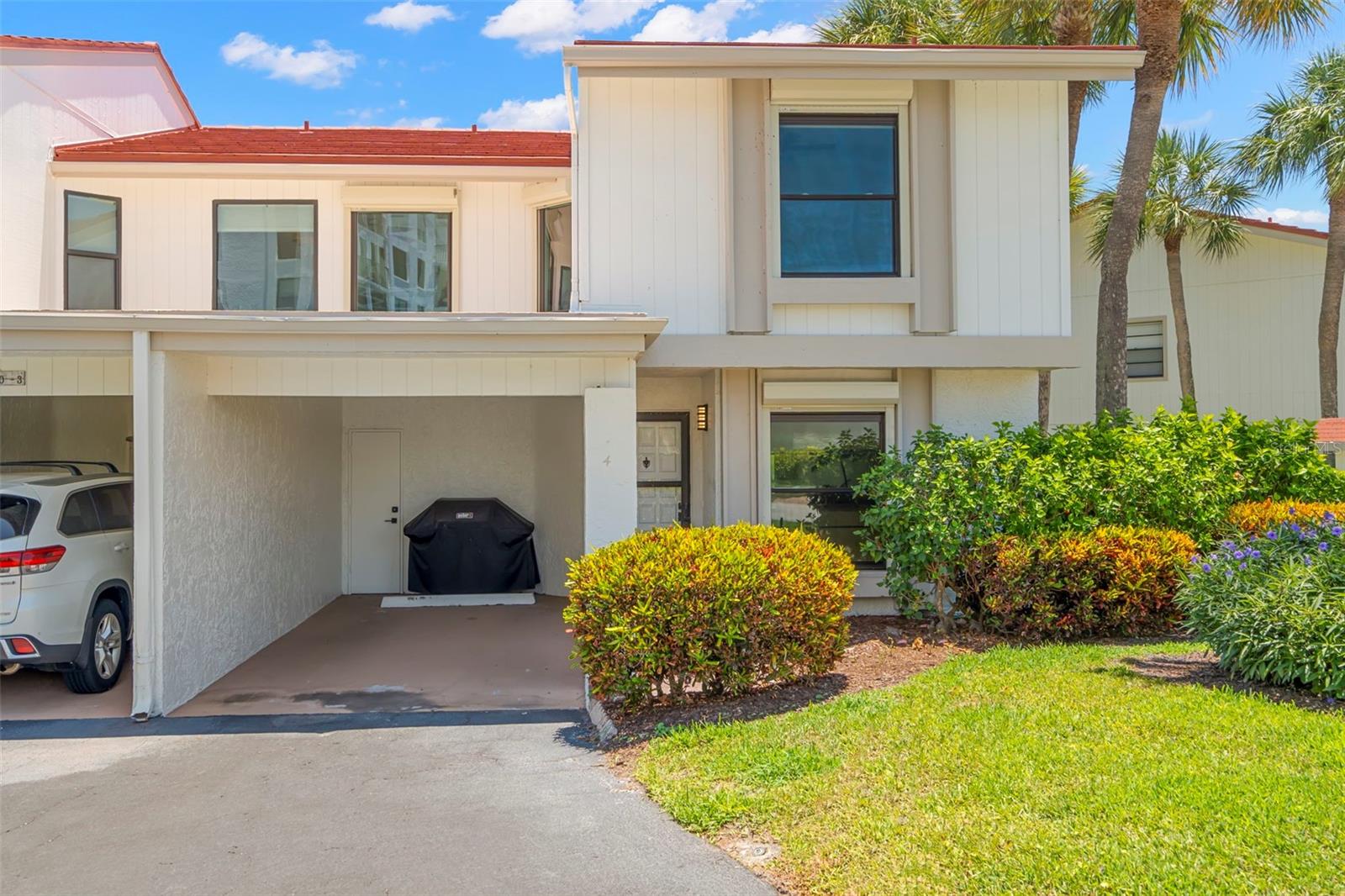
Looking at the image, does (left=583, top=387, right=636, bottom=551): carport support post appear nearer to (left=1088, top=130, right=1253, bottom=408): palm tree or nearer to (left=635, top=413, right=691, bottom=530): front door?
(left=635, top=413, right=691, bottom=530): front door

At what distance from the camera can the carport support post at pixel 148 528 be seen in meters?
6.87

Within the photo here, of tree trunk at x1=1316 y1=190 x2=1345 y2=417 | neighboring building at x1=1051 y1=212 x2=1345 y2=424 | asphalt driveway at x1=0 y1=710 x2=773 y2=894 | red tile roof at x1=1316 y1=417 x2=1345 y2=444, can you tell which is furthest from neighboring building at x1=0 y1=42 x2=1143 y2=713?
tree trunk at x1=1316 y1=190 x2=1345 y2=417

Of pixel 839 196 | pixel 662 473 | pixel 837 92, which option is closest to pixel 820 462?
pixel 662 473

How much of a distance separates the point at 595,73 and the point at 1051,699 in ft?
21.8

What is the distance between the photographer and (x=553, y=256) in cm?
1133

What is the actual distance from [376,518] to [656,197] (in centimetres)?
628

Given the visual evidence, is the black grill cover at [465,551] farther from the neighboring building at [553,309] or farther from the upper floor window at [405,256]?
the upper floor window at [405,256]

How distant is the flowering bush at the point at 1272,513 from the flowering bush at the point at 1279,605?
0.91 m

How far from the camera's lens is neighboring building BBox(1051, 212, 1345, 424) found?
16.7 metres

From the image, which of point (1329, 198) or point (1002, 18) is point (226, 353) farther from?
point (1329, 198)

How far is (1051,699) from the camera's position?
579 centimetres

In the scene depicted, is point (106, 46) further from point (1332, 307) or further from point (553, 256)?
point (1332, 307)

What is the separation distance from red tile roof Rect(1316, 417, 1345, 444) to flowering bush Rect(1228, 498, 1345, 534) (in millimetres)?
2039

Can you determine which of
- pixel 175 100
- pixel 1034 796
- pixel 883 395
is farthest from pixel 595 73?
pixel 175 100
